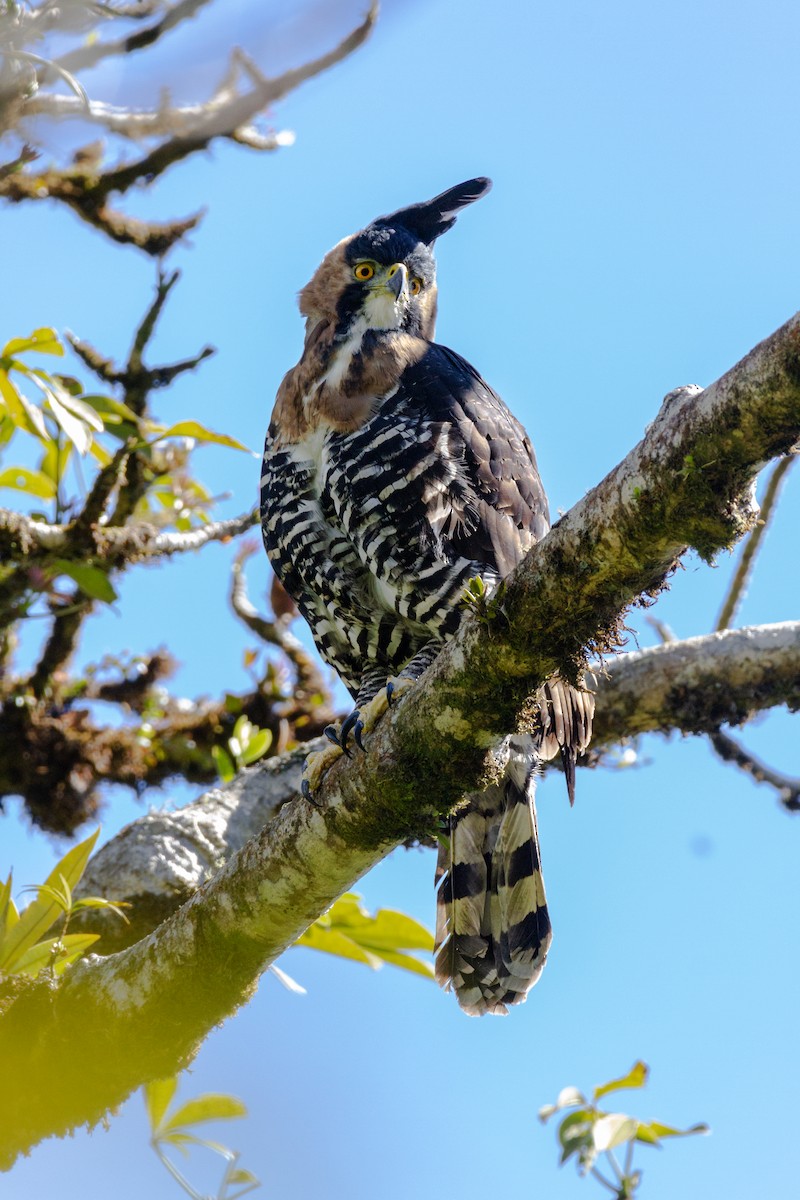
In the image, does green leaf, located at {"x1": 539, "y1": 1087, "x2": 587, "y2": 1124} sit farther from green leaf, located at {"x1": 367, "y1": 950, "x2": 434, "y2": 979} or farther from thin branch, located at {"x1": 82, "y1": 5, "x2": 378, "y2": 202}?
thin branch, located at {"x1": 82, "y1": 5, "x2": 378, "y2": 202}

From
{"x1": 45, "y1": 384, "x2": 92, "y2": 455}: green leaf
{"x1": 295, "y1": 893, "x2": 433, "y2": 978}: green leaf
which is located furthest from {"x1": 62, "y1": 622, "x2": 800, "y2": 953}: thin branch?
{"x1": 45, "y1": 384, "x2": 92, "y2": 455}: green leaf

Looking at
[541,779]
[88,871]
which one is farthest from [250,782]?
[541,779]

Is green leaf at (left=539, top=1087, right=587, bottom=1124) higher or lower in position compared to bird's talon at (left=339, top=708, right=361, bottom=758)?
lower

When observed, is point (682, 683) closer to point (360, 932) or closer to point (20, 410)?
point (360, 932)

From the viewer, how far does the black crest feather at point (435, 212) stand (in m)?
4.65

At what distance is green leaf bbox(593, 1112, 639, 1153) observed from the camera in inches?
129

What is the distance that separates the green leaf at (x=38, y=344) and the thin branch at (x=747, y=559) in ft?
8.07

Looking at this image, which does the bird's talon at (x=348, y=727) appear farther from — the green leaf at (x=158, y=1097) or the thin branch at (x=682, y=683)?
the green leaf at (x=158, y=1097)

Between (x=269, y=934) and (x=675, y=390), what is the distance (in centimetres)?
171

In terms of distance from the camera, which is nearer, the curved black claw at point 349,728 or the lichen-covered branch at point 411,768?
the lichen-covered branch at point 411,768

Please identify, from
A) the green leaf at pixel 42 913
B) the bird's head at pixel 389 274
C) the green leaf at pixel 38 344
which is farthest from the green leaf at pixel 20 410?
the green leaf at pixel 42 913

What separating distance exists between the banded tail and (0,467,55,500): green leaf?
1.92 metres

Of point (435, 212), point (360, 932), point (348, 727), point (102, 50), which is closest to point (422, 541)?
point (348, 727)

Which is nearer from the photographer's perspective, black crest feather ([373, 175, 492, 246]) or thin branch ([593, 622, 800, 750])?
thin branch ([593, 622, 800, 750])
